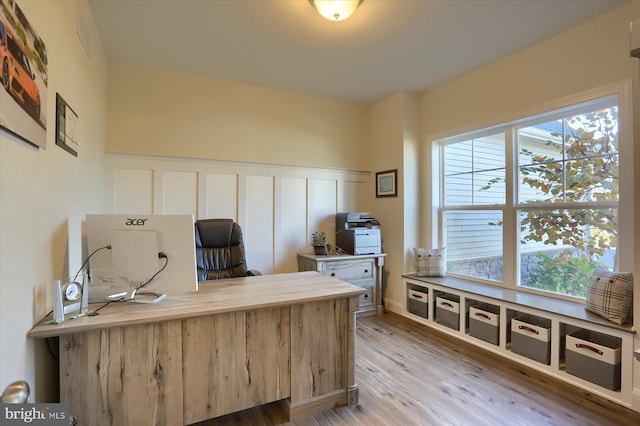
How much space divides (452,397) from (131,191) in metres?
3.28

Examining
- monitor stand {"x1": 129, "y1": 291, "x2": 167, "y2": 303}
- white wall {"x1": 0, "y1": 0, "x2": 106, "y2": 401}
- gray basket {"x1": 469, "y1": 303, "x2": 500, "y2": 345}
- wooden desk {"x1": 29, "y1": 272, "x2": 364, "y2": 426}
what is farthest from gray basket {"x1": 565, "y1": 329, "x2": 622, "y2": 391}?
white wall {"x1": 0, "y1": 0, "x2": 106, "y2": 401}

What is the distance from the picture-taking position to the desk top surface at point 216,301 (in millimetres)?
1330

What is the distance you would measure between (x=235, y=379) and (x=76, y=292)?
0.91m

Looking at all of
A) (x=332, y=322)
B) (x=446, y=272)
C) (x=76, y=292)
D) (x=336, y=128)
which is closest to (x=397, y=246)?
Result: (x=446, y=272)

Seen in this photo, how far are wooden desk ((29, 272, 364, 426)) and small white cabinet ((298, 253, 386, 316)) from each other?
1317 millimetres

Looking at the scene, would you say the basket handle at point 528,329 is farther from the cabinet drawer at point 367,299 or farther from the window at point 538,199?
the cabinet drawer at point 367,299

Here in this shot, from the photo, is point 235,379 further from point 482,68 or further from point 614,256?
point 482,68

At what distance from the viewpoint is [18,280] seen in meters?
1.13

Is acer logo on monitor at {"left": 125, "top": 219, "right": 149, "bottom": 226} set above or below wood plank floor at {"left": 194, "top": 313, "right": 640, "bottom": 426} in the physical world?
above

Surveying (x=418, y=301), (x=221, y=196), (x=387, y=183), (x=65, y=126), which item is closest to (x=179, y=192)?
(x=221, y=196)

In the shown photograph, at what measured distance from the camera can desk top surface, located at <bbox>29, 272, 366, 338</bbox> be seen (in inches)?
52.4

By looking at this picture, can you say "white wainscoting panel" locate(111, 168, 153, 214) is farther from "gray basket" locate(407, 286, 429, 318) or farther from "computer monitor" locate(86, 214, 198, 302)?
"gray basket" locate(407, 286, 429, 318)
